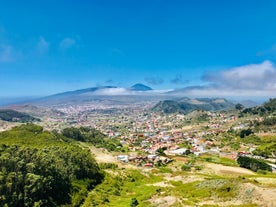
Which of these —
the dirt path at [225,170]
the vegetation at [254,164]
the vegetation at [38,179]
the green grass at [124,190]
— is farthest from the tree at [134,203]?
the vegetation at [254,164]

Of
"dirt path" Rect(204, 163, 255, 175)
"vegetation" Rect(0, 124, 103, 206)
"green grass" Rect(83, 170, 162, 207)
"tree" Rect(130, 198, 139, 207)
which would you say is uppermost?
"vegetation" Rect(0, 124, 103, 206)

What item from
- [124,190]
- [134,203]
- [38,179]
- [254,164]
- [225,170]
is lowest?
[225,170]

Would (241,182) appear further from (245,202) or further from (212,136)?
(212,136)

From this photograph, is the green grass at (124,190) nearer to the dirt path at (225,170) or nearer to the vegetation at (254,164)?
the dirt path at (225,170)

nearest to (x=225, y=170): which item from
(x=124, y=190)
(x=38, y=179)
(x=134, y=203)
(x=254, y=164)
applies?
(x=254, y=164)

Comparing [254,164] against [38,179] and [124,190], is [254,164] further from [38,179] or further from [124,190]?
[38,179]

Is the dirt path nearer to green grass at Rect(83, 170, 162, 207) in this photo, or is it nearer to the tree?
green grass at Rect(83, 170, 162, 207)

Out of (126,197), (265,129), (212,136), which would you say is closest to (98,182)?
(126,197)

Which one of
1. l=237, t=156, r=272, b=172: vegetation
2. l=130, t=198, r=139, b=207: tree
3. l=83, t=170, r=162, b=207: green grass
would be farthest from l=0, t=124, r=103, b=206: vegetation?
l=237, t=156, r=272, b=172: vegetation

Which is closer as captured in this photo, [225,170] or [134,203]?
[134,203]

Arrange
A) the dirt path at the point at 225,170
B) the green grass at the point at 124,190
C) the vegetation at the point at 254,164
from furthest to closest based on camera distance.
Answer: the vegetation at the point at 254,164 → the dirt path at the point at 225,170 → the green grass at the point at 124,190

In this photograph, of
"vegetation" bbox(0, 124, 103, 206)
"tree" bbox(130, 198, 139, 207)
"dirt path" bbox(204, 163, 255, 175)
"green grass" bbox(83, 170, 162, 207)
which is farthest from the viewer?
"dirt path" bbox(204, 163, 255, 175)

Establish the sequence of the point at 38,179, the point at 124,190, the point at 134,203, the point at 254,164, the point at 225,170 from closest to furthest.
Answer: the point at 38,179 < the point at 134,203 < the point at 124,190 < the point at 225,170 < the point at 254,164
